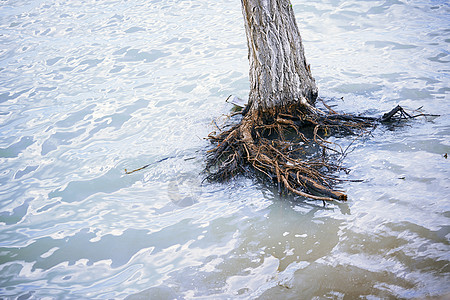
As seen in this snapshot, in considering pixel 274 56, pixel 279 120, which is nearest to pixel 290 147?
pixel 279 120

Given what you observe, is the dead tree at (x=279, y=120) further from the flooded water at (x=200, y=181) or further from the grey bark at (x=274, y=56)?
the flooded water at (x=200, y=181)

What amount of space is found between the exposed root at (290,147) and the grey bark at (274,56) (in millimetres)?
174

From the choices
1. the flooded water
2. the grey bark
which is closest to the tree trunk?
the grey bark

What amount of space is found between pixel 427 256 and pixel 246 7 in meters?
2.74

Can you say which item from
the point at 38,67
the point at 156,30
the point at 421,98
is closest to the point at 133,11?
the point at 156,30

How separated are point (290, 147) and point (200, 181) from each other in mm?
1016

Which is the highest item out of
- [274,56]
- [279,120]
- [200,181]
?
[274,56]

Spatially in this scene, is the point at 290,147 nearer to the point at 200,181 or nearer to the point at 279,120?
the point at 279,120

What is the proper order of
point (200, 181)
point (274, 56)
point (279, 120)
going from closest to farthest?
point (200, 181) < point (274, 56) < point (279, 120)

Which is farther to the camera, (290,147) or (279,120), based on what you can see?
(279,120)

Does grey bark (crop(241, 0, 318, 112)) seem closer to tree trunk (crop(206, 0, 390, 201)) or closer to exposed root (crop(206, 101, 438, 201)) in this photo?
tree trunk (crop(206, 0, 390, 201))

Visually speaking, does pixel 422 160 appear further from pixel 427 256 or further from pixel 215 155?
pixel 215 155

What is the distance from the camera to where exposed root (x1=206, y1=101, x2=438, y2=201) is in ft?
10.5

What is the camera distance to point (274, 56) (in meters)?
3.76
